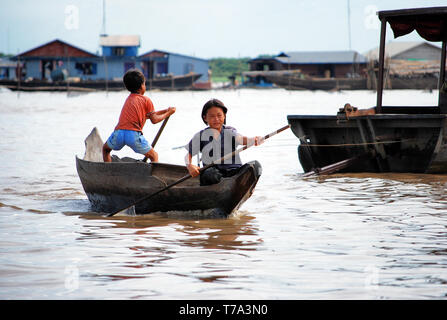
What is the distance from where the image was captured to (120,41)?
5809cm

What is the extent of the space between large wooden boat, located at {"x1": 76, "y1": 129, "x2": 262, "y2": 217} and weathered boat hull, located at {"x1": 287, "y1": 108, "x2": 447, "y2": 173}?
11.8 feet

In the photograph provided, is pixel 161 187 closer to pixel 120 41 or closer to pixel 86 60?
pixel 86 60

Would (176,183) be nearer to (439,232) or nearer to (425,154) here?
(439,232)

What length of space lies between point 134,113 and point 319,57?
61.0m

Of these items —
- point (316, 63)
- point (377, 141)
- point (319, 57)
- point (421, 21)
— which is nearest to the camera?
point (377, 141)

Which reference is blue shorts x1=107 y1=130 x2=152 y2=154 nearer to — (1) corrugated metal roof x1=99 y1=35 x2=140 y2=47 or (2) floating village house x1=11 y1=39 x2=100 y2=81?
(2) floating village house x1=11 y1=39 x2=100 y2=81

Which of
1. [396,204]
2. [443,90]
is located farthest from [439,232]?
[443,90]

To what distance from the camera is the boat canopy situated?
1024 centimetres

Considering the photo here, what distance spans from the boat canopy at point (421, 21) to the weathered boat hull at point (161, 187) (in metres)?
4.74

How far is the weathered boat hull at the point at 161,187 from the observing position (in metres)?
6.86

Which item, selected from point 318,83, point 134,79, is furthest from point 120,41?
point 134,79

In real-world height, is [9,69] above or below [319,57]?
below

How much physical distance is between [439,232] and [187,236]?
7.49ft
